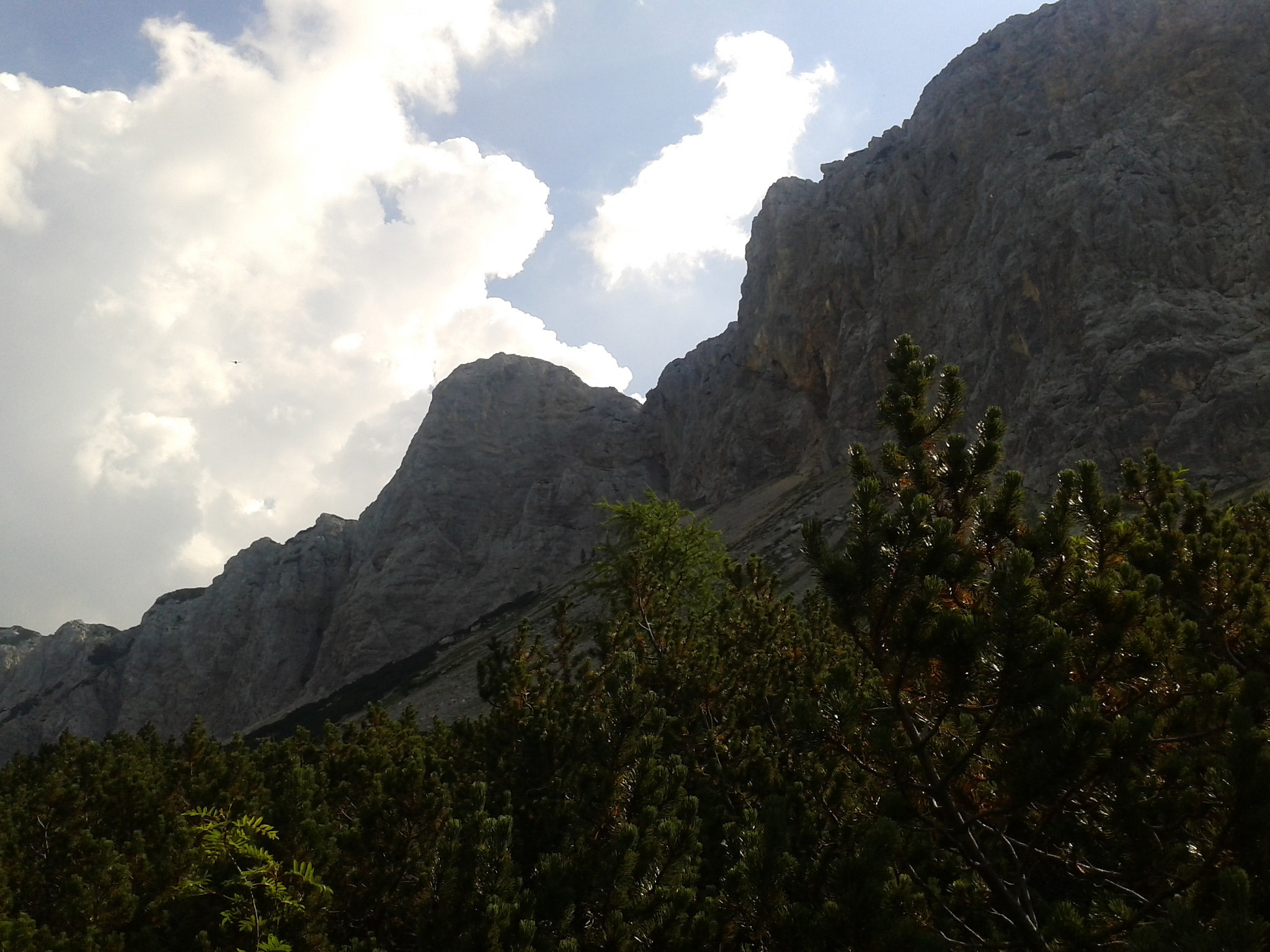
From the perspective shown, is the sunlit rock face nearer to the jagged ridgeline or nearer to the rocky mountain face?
the rocky mountain face

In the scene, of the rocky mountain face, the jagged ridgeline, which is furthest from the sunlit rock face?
the jagged ridgeline

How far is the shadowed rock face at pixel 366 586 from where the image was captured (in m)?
91.2

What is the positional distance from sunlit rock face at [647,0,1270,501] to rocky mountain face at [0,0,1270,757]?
22 cm

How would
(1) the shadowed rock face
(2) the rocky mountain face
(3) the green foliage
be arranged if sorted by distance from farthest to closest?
(1) the shadowed rock face
(2) the rocky mountain face
(3) the green foliage

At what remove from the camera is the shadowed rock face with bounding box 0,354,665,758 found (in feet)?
299

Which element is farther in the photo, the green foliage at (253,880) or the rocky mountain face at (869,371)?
the rocky mountain face at (869,371)

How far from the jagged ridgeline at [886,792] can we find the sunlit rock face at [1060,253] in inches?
1834

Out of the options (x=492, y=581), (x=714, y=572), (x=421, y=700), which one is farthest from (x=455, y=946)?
(x=492, y=581)

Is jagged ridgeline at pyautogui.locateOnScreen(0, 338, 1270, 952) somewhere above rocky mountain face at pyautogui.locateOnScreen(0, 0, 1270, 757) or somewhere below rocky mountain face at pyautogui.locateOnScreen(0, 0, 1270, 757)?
below

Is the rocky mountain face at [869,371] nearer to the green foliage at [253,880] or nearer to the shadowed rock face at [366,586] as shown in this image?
the shadowed rock face at [366,586]

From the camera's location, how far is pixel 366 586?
312 feet

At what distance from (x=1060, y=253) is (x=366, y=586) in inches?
3265

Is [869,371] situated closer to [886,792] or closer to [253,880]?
[886,792]

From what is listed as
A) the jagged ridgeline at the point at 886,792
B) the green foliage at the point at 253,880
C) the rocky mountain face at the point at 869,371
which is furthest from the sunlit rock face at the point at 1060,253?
the green foliage at the point at 253,880
